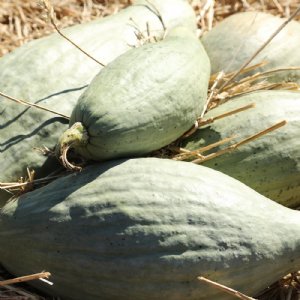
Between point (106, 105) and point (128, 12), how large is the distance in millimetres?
835

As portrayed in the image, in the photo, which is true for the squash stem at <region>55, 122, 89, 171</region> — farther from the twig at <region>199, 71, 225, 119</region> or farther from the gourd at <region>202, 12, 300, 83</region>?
the gourd at <region>202, 12, 300, 83</region>

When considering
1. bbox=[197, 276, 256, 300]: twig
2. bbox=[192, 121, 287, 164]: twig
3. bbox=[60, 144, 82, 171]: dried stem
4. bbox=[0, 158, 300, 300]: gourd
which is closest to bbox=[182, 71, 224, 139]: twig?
bbox=[192, 121, 287, 164]: twig

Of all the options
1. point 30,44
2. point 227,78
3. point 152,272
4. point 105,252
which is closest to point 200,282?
point 152,272

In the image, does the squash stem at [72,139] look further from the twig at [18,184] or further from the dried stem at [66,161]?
the twig at [18,184]

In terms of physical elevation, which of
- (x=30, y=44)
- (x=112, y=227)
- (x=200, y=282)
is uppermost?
(x=30, y=44)

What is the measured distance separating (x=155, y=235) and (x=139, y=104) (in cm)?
40

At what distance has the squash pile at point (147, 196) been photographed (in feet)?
6.63

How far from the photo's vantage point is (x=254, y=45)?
2.88 m

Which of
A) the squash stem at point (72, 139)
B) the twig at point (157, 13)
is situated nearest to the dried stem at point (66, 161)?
the squash stem at point (72, 139)

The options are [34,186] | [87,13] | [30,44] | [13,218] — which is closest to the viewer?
[13,218]

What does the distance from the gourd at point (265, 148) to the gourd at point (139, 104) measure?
135 mm

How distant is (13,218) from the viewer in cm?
218

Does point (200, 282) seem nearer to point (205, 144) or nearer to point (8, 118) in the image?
point (205, 144)

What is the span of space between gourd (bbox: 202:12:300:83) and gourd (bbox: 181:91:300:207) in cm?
40
